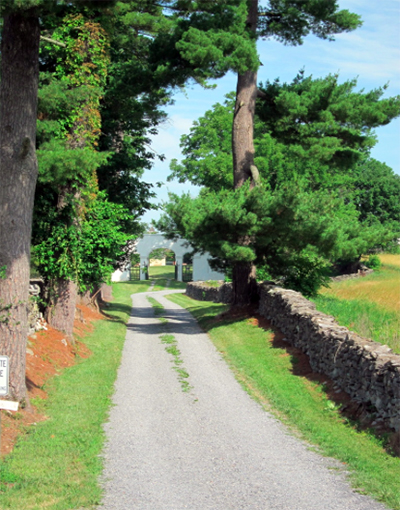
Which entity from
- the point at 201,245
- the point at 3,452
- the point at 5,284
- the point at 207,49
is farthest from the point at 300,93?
the point at 3,452

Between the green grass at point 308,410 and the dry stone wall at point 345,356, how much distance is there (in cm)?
45

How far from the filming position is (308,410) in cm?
1052

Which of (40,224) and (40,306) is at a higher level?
(40,224)

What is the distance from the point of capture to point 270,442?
28.8 feet

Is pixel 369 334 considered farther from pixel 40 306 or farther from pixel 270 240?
pixel 40 306

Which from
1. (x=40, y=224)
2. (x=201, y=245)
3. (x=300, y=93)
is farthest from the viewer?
(x=300, y=93)

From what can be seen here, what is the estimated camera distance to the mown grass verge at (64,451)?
6.56 m

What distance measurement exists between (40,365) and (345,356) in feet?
21.0

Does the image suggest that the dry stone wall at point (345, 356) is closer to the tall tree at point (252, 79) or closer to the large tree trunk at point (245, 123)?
the tall tree at point (252, 79)

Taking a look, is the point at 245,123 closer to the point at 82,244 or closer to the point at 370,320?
the point at 82,244

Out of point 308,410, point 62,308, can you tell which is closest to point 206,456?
point 308,410

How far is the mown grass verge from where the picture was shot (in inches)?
258

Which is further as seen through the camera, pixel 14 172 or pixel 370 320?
pixel 370 320

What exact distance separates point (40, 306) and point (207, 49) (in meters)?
8.64
